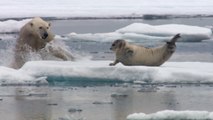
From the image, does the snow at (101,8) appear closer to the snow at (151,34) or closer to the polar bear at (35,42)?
the snow at (151,34)

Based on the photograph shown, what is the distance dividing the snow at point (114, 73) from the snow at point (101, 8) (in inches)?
496

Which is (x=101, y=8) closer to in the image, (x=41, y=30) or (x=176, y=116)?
(x=41, y=30)

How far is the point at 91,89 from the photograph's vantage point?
812cm

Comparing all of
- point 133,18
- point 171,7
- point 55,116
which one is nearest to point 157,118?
point 55,116

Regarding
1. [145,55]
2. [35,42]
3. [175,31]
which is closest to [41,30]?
[35,42]

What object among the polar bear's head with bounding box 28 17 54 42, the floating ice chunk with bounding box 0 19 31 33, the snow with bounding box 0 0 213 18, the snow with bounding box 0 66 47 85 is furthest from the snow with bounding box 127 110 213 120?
the snow with bounding box 0 0 213 18

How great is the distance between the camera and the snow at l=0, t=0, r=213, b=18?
22.2 m

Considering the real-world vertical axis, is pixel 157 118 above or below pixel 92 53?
below

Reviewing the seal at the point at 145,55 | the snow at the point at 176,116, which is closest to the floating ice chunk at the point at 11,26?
the seal at the point at 145,55

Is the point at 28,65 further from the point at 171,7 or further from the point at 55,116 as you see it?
the point at 171,7

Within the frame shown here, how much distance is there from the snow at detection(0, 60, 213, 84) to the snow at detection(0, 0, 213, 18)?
12.6 m

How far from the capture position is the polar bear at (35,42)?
10.5 m

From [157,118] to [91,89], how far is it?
224 cm

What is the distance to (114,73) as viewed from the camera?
859cm
